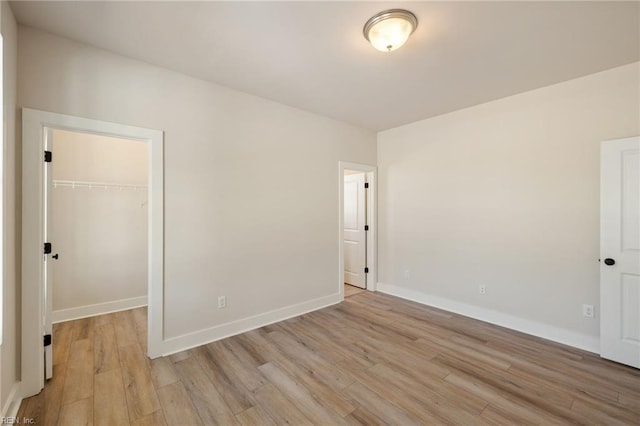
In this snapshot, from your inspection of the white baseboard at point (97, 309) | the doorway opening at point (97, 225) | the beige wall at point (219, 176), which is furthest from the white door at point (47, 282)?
the white baseboard at point (97, 309)

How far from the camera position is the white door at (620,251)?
7.84 ft

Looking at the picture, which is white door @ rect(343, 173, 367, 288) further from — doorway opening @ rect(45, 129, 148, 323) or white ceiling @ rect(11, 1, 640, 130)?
doorway opening @ rect(45, 129, 148, 323)

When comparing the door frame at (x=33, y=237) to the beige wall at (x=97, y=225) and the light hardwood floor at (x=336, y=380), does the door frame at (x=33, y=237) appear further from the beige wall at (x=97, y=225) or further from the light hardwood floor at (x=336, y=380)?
the beige wall at (x=97, y=225)

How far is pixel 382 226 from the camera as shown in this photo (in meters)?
4.59

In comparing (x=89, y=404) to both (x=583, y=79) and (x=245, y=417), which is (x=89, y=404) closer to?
(x=245, y=417)

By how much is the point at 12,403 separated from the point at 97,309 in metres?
1.95

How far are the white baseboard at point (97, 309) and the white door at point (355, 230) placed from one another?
336 cm

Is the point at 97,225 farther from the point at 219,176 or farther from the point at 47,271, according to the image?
the point at 219,176

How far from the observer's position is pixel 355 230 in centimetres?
491

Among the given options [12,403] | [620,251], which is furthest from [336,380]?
[620,251]

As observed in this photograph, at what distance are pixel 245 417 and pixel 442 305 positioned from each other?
3.01 m

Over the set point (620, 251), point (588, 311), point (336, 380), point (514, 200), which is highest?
point (514, 200)

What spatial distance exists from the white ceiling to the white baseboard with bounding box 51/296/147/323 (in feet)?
10.2

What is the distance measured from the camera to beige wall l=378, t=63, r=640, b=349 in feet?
8.79
